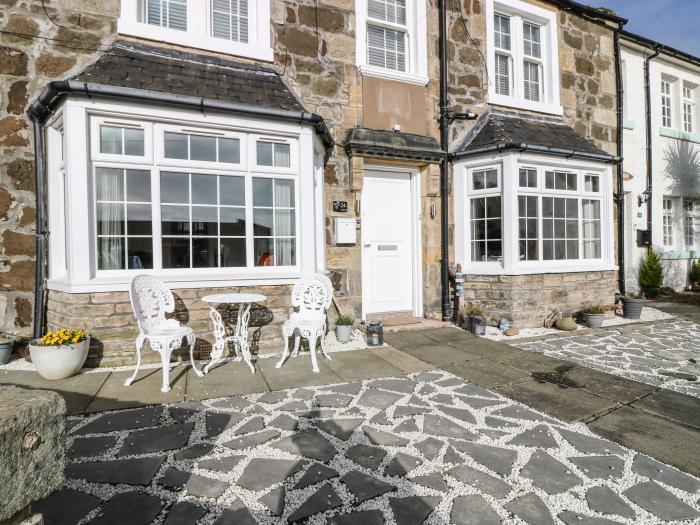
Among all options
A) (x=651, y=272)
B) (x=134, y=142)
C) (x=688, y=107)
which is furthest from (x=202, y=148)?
(x=688, y=107)

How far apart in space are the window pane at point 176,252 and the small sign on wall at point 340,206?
2.34m

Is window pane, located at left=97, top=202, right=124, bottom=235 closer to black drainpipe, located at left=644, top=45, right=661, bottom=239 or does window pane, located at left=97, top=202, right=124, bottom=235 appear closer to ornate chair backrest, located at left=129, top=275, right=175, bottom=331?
ornate chair backrest, located at left=129, top=275, right=175, bottom=331

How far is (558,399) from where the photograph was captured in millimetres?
3682

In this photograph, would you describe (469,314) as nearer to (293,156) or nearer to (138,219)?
(293,156)

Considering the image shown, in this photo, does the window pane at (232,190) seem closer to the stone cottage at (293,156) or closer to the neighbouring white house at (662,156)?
the stone cottage at (293,156)

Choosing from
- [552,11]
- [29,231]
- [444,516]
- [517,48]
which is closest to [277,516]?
[444,516]

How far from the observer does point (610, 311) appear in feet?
25.6

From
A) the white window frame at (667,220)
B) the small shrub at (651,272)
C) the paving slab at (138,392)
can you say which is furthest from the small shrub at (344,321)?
the white window frame at (667,220)

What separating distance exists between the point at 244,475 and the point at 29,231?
456cm

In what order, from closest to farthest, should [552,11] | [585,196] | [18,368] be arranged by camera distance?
[18,368], [585,196], [552,11]

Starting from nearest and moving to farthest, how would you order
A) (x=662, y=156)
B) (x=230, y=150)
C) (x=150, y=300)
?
(x=150, y=300) → (x=230, y=150) → (x=662, y=156)

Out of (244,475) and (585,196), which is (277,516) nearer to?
(244,475)

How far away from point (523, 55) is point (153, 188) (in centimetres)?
764

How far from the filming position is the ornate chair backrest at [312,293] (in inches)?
200
